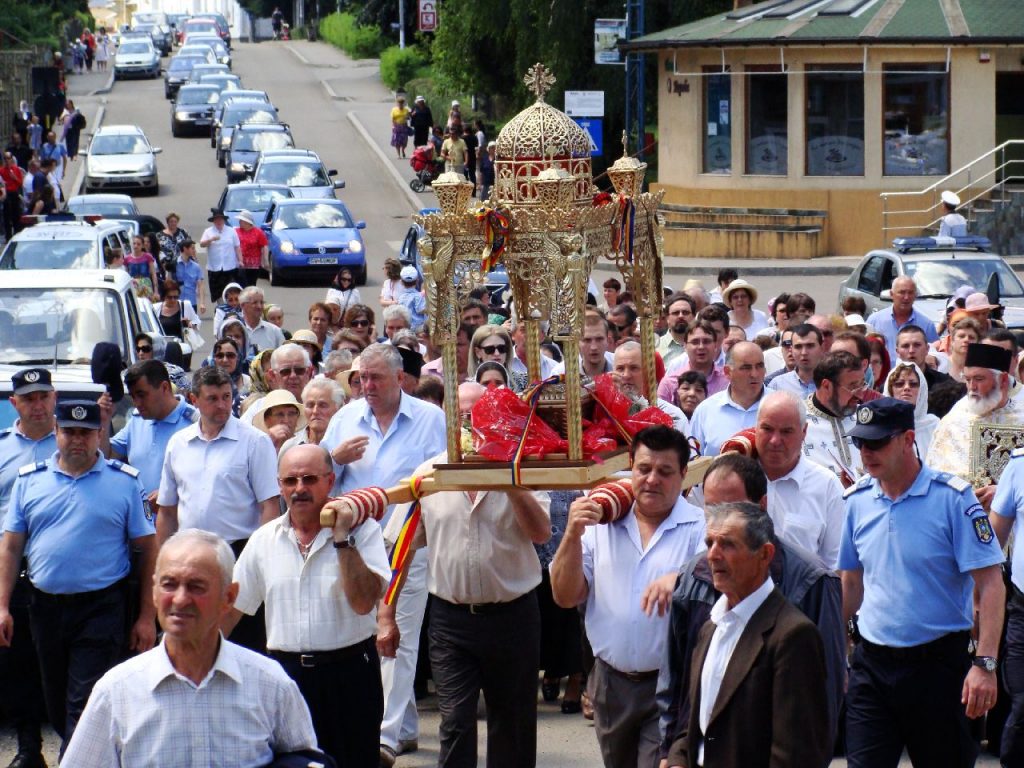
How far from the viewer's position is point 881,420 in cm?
747

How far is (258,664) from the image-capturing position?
5.57 metres

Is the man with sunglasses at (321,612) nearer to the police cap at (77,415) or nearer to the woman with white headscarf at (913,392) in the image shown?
the police cap at (77,415)

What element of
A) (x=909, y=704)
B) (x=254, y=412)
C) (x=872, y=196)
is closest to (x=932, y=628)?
(x=909, y=704)

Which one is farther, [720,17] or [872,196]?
[720,17]

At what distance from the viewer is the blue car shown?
31453mm

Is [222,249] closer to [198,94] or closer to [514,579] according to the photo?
[514,579]

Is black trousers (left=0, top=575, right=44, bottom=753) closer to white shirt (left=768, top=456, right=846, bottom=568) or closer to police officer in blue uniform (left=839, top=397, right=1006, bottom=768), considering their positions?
white shirt (left=768, top=456, right=846, bottom=568)

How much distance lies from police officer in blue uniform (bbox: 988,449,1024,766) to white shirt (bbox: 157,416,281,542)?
378 centimetres

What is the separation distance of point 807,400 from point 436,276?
308cm

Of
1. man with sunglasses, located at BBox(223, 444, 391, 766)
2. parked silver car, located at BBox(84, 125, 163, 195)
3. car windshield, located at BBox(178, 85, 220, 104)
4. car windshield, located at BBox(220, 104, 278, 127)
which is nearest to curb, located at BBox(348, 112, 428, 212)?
car windshield, located at BBox(220, 104, 278, 127)

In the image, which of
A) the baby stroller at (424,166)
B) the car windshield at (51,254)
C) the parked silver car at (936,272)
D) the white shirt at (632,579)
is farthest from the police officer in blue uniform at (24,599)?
the baby stroller at (424,166)

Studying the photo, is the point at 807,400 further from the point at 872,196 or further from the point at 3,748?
the point at 872,196

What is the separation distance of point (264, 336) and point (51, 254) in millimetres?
7225

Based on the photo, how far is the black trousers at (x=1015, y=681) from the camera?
27.2 ft
